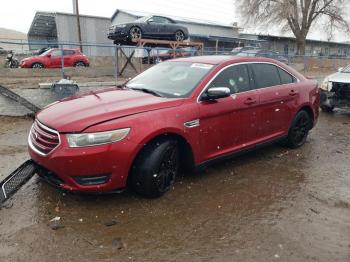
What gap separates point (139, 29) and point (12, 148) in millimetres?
10238

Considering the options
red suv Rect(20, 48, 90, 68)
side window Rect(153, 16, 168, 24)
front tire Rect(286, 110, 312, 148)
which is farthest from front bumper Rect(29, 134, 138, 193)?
red suv Rect(20, 48, 90, 68)

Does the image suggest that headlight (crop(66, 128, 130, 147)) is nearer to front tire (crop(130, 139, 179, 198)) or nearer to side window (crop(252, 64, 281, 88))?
front tire (crop(130, 139, 179, 198))

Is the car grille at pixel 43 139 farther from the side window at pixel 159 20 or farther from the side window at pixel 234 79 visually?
the side window at pixel 159 20

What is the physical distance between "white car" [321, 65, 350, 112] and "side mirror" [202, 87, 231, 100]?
19.3 feet

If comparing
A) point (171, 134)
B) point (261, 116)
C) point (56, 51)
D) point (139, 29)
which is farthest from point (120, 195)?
point (56, 51)

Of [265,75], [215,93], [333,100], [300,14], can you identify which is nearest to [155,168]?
[215,93]

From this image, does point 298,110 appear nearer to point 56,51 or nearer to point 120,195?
point 120,195

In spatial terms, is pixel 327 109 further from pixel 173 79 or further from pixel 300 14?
pixel 300 14

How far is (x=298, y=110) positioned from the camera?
589 cm

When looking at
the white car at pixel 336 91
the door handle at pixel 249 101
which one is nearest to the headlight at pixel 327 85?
the white car at pixel 336 91

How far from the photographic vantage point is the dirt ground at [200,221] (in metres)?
3.08

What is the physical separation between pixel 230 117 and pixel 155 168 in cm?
137

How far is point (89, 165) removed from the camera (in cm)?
347

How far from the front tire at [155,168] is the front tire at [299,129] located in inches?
104
